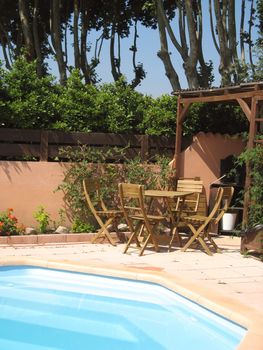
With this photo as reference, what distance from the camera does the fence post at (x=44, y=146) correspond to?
9.50m

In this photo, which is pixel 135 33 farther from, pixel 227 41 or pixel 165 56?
pixel 165 56

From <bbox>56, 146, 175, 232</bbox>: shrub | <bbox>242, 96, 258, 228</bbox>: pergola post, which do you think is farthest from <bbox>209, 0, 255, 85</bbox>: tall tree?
<bbox>242, 96, 258, 228</bbox>: pergola post

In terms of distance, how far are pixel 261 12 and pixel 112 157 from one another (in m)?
7.97

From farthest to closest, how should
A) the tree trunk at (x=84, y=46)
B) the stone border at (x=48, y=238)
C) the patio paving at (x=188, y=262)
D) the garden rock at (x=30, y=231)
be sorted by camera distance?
the tree trunk at (x=84, y=46)
the garden rock at (x=30, y=231)
the stone border at (x=48, y=238)
the patio paving at (x=188, y=262)

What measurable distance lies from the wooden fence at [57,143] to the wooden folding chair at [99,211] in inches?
38.9

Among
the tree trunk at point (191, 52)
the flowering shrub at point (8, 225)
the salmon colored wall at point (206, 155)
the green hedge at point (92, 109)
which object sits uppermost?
the tree trunk at point (191, 52)

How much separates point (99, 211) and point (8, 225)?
1.55 m

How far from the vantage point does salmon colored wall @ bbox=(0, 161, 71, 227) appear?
9.05 meters

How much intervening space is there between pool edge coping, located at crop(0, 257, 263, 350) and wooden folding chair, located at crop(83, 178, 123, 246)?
66.3 inches

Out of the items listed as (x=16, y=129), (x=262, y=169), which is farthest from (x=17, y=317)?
(x=16, y=129)

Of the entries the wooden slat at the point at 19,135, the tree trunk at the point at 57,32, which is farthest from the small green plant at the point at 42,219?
the tree trunk at the point at 57,32

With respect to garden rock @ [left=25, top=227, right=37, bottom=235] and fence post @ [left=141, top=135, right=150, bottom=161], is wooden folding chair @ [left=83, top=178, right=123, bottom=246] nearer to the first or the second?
garden rock @ [left=25, top=227, right=37, bottom=235]

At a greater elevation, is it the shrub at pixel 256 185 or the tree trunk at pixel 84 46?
the tree trunk at pixel 84 46

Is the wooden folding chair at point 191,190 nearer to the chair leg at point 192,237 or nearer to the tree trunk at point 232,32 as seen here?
the chair leg at point 192,237
